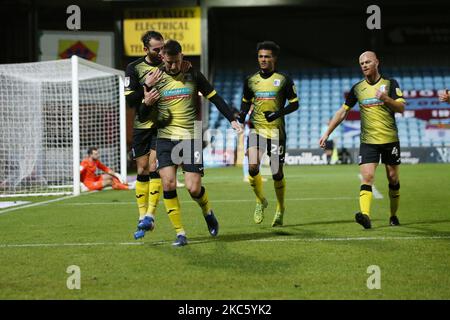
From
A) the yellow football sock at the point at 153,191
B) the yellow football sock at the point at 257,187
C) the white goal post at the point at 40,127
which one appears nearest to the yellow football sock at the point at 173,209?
the yellow football sock at the point at 153,191

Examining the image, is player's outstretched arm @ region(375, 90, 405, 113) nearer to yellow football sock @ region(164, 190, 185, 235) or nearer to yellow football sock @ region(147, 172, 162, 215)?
yellow football sock @ region(164, 190, 185, 235)

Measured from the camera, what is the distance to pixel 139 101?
816 cm

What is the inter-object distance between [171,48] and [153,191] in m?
1.96

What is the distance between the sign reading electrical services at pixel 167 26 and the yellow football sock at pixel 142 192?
21130 millimetres

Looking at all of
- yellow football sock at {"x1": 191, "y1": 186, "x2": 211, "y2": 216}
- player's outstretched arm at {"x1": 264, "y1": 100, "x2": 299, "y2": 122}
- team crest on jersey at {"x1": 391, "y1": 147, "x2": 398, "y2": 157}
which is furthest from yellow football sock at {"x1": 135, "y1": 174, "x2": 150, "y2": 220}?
team crest on jersey at {"x1": 391, "y1": 147, "x2": 398, "y2": 157}

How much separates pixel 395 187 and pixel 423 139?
24753 mm

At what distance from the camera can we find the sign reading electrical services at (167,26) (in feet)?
97.8

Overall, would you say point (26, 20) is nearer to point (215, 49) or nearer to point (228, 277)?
point (215, 49)

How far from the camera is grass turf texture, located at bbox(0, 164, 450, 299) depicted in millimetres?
5312

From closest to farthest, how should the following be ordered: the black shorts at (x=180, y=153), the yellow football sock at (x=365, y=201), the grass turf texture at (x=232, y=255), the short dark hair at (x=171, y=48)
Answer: the grass turf texture at (x=232, y=255) → the short dark hair at (x=171, y=48) → the black shorts at (x=180, y=153) → the yellow football sock at (x=365, y=201)

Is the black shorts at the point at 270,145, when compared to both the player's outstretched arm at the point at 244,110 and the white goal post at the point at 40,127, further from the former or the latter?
the white goal post at the point at 40,127

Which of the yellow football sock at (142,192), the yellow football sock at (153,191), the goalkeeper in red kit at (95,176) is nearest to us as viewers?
the yellow football sock at (153,191)

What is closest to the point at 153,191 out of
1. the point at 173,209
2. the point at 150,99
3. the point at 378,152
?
the point at 173,209
